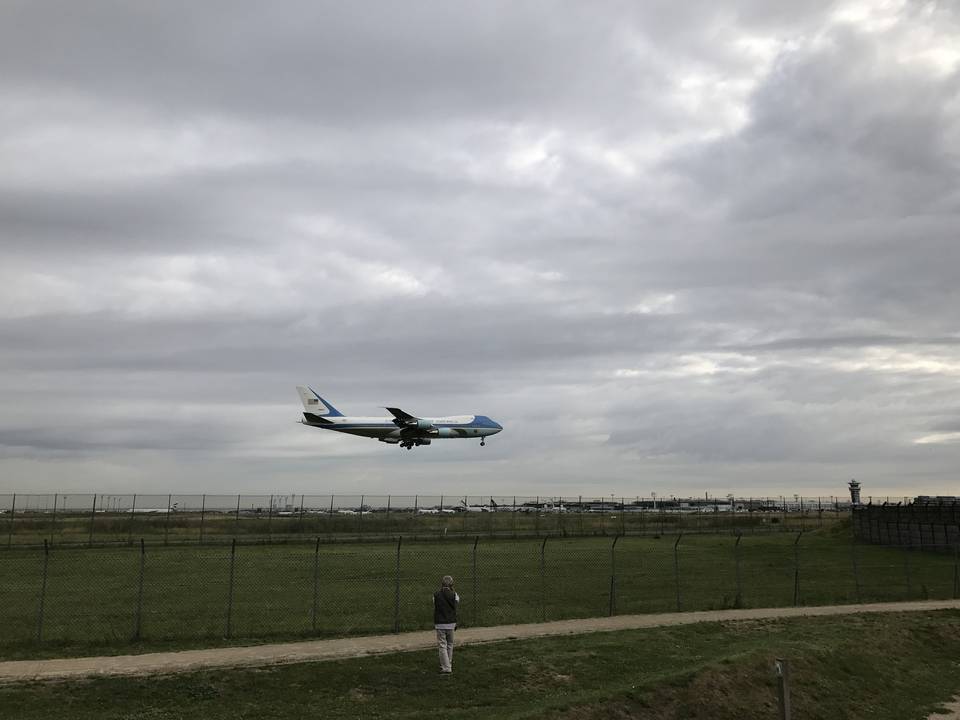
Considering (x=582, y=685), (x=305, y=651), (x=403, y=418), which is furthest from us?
(x=403, y=418)

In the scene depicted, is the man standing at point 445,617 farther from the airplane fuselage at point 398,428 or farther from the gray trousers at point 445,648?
the airplane fuselage at point 398,428

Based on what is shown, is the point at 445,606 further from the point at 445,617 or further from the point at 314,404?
the point at 314,404

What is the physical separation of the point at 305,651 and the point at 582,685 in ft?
20.3

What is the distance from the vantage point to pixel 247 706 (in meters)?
14.8

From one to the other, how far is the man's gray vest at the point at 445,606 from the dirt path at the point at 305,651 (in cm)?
269

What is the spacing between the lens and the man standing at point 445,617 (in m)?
16.3

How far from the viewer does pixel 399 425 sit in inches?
2731

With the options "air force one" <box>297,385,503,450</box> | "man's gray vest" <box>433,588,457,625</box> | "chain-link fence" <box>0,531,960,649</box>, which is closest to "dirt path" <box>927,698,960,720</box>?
"chain-link fence" <box>0,531,960,649</box>

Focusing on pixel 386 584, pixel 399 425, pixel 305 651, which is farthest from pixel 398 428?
pixel 305 651

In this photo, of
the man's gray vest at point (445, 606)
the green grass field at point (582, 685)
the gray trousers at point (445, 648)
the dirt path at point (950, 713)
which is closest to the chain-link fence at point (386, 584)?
the green grass field at point (582, 685)

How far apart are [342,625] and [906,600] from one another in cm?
2125

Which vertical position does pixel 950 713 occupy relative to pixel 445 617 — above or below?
below

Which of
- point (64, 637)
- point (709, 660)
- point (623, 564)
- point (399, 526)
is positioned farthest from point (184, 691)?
point (399, 526)

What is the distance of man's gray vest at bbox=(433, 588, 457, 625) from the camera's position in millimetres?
16250
